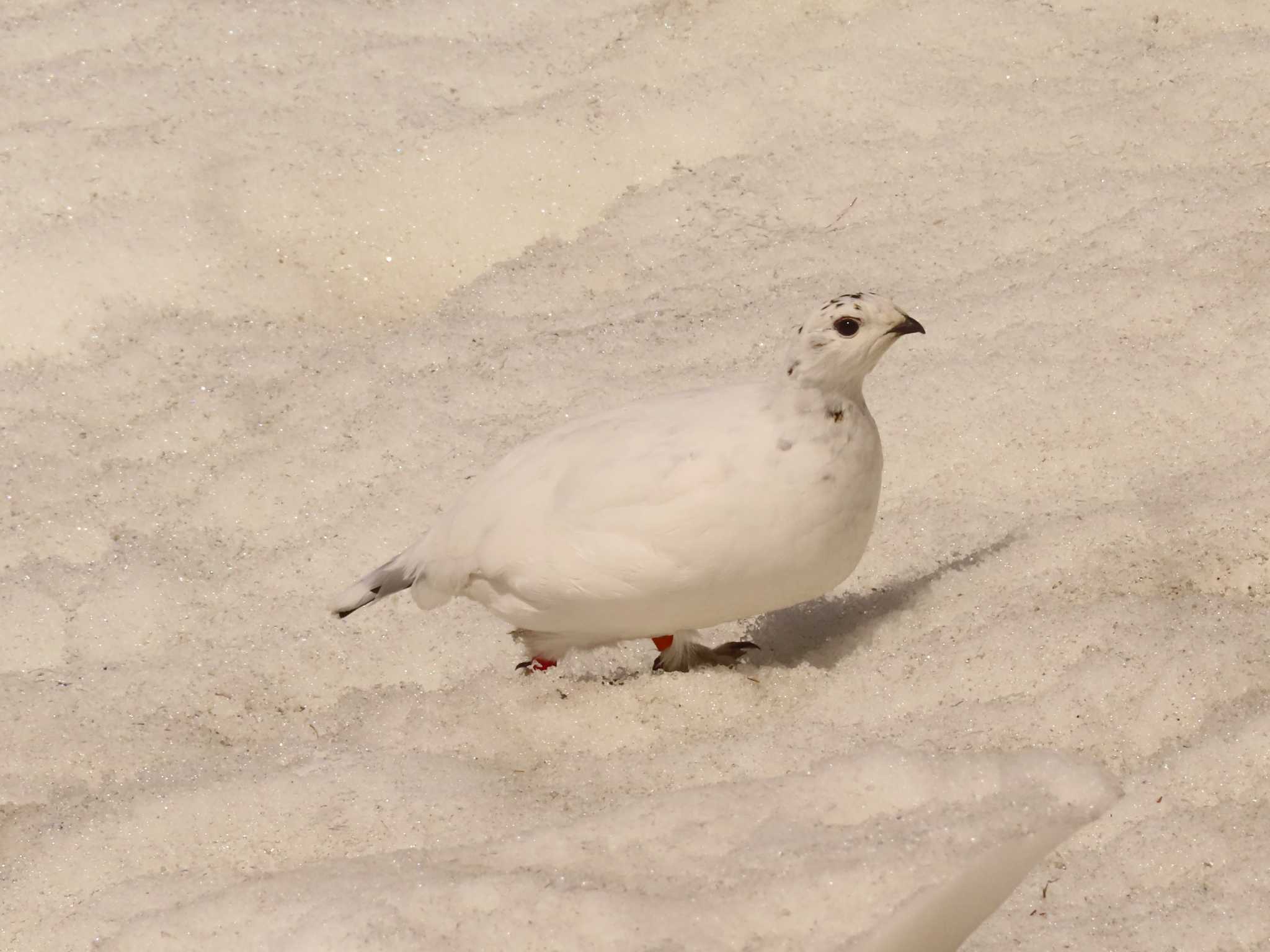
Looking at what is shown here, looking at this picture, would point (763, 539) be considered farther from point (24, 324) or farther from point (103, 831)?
point (24, 324)

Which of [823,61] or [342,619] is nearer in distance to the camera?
[342,619]

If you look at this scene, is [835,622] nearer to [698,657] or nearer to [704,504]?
[698,657]

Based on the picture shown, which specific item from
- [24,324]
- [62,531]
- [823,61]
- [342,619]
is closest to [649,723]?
[342,619]

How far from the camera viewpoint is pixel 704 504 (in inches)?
103

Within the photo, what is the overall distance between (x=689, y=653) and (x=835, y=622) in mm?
322

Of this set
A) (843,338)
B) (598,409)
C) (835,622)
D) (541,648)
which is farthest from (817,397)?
(598,409)

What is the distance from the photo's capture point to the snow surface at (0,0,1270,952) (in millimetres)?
2391

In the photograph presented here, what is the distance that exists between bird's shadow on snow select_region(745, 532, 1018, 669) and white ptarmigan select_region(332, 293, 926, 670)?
0.26 meters

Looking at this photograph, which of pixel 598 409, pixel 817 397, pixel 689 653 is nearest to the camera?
pixel 817 397

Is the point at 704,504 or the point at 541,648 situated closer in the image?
the point at 704,504

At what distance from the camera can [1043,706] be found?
105 inches

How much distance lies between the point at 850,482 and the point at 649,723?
23.1 inches

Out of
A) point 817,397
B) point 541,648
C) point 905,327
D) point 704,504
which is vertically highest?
point 905,327

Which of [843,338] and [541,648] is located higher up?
[843,338]
